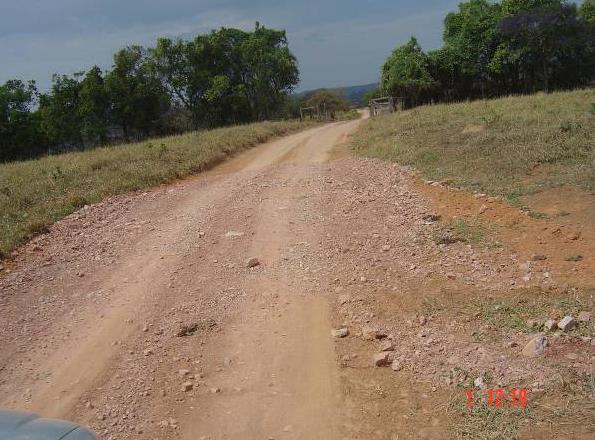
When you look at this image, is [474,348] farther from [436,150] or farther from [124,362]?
[436,150]

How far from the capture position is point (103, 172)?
1270 cm

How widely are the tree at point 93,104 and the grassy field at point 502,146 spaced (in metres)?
19.4

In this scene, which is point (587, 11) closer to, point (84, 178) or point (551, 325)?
point (84, 178)

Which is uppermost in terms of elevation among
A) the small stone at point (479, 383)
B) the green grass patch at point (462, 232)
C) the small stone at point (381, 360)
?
the green grass patch at point (462, 232)

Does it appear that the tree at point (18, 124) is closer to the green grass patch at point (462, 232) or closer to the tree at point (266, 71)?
the tree at point (266, 71)

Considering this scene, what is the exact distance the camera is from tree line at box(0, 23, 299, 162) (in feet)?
97.8

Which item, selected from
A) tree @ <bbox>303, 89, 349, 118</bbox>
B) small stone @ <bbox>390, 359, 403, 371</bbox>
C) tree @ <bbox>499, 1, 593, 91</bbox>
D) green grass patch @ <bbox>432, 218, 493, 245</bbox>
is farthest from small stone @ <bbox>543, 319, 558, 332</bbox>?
tree @ <bbox>303, 89, 349, 118</bbox>

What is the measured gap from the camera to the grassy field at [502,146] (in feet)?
26.2

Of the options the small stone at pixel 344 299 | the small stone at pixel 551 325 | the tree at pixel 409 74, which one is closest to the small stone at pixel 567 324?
the small stone at pixel 551 325

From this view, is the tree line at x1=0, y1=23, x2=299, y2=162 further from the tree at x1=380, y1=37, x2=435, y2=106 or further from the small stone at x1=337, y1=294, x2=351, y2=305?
the small stone at x1=337, y1=294, x2=351, y2=305

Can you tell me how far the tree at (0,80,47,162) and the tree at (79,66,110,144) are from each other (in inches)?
127

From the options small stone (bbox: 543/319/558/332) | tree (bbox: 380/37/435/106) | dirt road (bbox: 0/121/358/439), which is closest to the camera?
dirt road (bbox: 0/121/358/439)

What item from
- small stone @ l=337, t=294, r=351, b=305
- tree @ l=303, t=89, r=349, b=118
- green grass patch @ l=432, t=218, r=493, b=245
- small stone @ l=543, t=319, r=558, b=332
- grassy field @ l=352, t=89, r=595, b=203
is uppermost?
tree @ l=303, t=89, r=349, b=118
